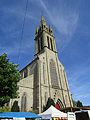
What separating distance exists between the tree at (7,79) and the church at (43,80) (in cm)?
1469

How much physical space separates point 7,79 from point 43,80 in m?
20.3

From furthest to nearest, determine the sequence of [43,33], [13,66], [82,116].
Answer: [43,33] < [13,66] < [82,116]

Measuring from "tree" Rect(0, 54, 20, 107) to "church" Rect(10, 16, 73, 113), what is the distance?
14689 millimetres

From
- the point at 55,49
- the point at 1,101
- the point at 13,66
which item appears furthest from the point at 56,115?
the point at 55,49

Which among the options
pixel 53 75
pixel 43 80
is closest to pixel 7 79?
pixel 43 80

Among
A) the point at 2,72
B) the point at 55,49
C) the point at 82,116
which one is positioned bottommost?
the point at 82,116

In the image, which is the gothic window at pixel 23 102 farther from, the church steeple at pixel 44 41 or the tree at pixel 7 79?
the church steeple at pixel 44 41

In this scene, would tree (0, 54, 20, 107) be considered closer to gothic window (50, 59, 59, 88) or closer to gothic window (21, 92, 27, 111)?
gothic window (21, 92, 27, 111)

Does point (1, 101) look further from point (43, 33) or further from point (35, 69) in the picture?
point (43, 33)

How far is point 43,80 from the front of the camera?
40375 millimetres

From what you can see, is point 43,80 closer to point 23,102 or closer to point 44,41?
point 23,102

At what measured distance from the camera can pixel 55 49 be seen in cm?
5244

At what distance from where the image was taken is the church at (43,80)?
3672 centimetres

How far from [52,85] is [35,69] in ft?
20.3
